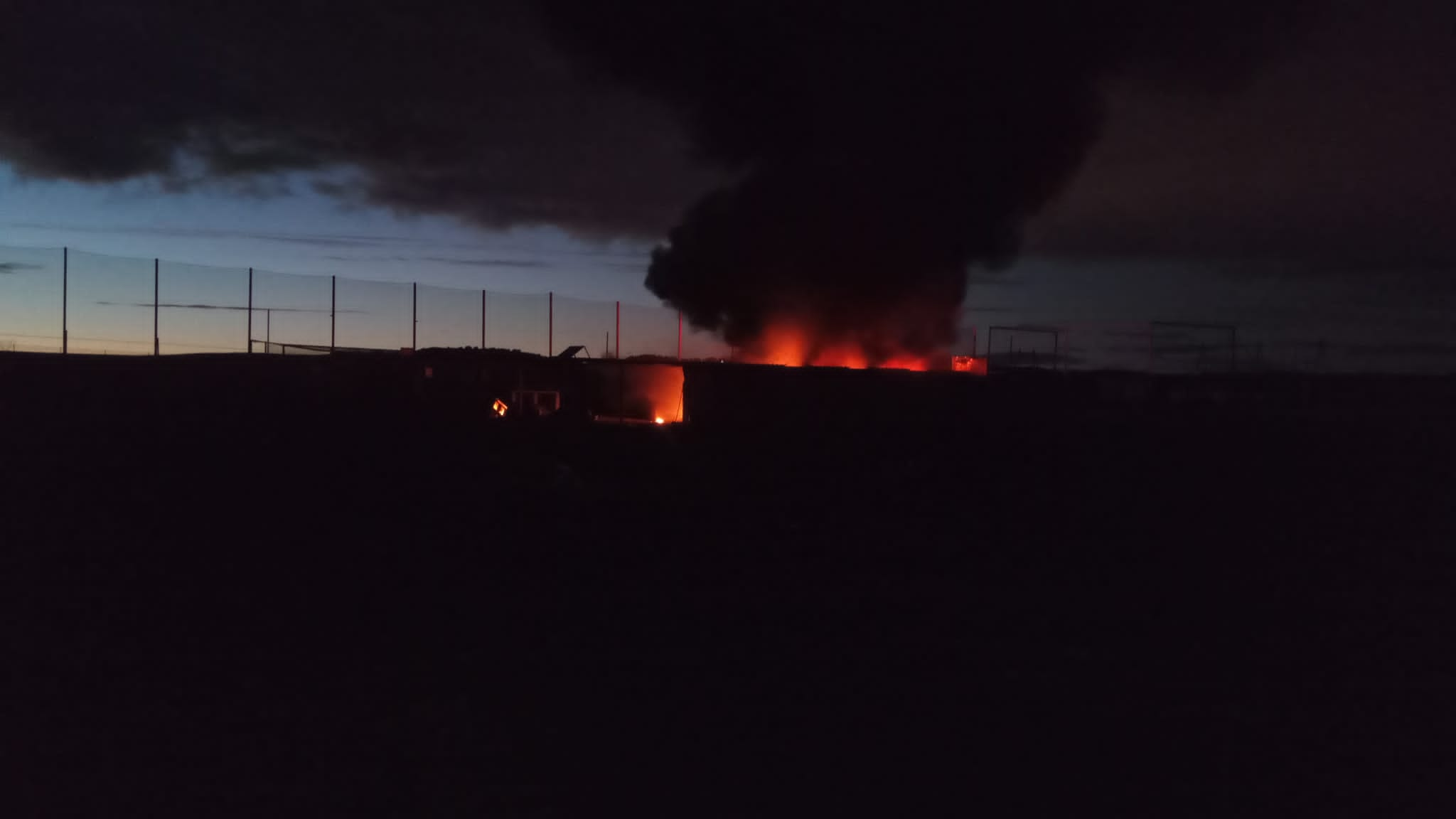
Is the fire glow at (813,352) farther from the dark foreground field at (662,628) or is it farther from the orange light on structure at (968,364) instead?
the dark foreground field at (662,628)

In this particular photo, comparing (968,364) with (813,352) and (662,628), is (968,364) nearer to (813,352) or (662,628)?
(813,352)

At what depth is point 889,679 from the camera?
21.1 ft

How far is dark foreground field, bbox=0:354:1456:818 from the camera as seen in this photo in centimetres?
476

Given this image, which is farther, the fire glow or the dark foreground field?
the fire glow

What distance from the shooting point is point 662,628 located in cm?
756

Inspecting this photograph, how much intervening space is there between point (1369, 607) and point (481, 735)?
829 cm

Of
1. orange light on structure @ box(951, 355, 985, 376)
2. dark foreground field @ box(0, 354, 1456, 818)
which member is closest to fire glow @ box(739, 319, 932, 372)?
orange light on structure @ box(951, 355, 985, 376)

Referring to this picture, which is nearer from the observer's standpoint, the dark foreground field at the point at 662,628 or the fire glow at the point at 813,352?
the dark foreground field at the point at 662,628

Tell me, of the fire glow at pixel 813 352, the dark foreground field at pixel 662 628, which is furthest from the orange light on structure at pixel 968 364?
the dark foreground field at pixel 662 628

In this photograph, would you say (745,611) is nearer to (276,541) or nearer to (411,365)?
(276,541)

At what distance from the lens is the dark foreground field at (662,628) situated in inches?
187

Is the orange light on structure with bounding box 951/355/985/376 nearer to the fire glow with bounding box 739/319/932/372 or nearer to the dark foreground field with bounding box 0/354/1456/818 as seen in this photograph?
the fire glow with bounding box 739/319/932/372

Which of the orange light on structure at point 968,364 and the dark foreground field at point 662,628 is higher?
the orange light on structure at point 968,364

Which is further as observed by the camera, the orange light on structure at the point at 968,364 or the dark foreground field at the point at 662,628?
the orange light on structure at the point at 968,364
